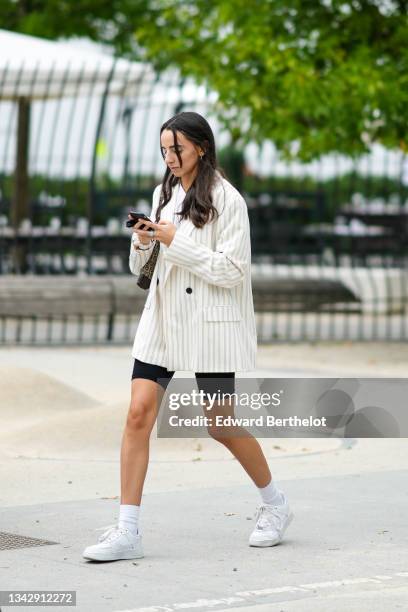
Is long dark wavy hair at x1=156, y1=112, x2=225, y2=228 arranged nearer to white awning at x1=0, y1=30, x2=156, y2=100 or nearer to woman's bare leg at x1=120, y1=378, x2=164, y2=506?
woman's bare leg at x1=120, y1=378, x2=164, y2=506

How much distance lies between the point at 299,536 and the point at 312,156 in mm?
8080

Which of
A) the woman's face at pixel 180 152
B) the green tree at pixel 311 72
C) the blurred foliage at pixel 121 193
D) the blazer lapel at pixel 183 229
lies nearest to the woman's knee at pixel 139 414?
the blazer lapel at pixel 183 229

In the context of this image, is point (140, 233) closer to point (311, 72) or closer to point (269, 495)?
point (269, 495)

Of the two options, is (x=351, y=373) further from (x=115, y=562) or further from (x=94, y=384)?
(x=115, y=562)

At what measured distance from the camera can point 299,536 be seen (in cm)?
608

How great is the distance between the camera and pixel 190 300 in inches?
226

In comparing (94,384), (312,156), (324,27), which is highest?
(324,27)

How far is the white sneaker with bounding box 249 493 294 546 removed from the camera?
5859mm

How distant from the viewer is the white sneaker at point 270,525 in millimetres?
5859

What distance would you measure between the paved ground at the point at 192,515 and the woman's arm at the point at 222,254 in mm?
A: 1117

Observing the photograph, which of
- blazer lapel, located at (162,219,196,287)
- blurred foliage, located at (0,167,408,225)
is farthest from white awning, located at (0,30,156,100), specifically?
blazer lapel, located at (162,219,196,287)

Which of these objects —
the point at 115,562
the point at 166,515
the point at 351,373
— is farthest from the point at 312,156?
the point at 115,562

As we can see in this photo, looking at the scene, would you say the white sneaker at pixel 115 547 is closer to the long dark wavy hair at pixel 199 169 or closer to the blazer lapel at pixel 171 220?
→ the blazer lapel at pixel 171 220

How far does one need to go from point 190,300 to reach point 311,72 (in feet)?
25.0
